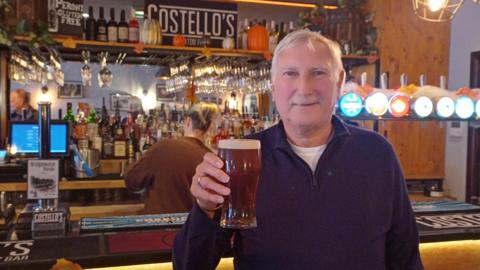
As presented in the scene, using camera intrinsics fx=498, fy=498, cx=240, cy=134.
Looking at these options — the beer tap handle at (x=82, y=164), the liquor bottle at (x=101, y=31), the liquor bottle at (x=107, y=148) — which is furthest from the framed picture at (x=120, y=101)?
the beer tap handle at (x=82, y=164)

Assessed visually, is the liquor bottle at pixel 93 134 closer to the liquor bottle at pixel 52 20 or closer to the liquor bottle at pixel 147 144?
the liquor bottle at pixel 147 144

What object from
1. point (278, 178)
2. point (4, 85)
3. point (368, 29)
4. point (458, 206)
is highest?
point (368, 29)

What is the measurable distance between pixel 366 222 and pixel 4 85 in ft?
16.4

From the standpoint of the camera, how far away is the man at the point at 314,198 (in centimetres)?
150

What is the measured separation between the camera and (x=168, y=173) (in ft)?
10.2

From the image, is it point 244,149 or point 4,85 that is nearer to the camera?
point 244,149

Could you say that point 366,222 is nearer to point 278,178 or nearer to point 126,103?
point 278,178

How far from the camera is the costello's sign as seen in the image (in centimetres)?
465

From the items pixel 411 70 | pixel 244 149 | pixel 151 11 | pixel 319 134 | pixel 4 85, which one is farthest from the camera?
pixel 4 85

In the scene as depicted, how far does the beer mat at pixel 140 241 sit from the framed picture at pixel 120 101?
23.1 feet

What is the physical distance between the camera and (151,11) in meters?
4.65

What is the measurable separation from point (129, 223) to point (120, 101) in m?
7.04

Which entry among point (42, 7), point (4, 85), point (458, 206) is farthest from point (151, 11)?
point (458, 206)

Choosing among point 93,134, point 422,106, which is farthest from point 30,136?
point 422,106
